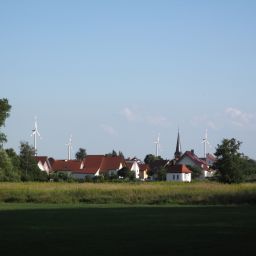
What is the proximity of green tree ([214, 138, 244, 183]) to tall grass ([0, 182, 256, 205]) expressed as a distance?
84.7 ft

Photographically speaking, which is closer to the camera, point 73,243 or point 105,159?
point 73,243

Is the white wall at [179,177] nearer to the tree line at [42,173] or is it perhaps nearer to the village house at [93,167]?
the village house at [93,167]

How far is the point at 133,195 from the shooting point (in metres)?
52.6

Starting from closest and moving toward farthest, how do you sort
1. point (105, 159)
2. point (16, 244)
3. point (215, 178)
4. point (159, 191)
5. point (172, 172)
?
point (16, 244) → point (159, 191) → point (215, 178) → point (172, 172) → point (105, 159)

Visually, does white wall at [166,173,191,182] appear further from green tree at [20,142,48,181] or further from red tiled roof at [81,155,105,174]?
green tree at [20,142,48,181]

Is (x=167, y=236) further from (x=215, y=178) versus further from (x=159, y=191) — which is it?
(x=215, y=178)

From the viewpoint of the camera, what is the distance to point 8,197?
179 feet

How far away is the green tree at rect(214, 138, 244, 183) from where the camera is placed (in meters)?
80.8

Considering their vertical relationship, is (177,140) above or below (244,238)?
above

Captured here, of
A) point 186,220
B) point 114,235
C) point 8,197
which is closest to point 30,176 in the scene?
point 8,197

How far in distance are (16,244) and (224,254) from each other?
6452 mm

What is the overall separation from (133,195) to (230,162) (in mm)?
31273

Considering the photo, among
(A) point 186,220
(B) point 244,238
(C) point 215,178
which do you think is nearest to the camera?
(B) point 244,238

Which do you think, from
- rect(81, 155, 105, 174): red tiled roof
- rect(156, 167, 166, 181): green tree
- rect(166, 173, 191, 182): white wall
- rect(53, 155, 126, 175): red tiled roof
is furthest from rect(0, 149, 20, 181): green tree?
rect(156, 167, 166, 181): green tree
